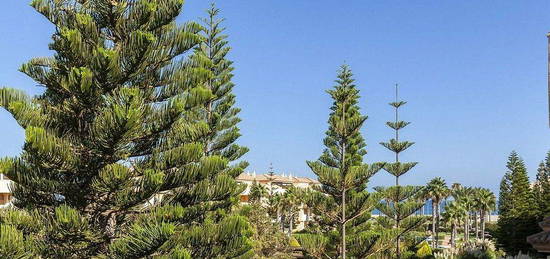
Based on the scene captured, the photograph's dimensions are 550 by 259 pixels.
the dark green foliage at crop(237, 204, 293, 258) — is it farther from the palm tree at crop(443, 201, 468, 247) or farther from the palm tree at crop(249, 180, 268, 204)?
the palm tree at crop(443, 201, 468, 247)

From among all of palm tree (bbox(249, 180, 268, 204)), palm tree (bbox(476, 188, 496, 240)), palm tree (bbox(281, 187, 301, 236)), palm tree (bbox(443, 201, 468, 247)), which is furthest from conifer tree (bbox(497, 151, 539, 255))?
palm tree (bbox(249, 180, 268, 204))

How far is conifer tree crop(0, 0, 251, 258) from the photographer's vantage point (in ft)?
17.3

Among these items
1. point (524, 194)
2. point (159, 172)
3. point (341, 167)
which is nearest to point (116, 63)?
point (159, 172)

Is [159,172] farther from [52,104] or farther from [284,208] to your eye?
[284,208]

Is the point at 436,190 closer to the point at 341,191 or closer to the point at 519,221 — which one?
the point at 519,221

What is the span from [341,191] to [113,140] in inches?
271

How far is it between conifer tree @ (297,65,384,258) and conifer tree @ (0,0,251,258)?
4654mm

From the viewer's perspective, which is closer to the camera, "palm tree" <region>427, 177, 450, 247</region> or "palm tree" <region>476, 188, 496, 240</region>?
A: "palm tree" <region>427, 177, 450, 247</region>

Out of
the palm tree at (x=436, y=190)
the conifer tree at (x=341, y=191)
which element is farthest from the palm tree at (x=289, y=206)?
the conifer tree at (x=341, y=191)

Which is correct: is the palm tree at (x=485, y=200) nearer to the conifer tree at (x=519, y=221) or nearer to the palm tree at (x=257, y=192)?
the conifer tree at (x=519, y=221)

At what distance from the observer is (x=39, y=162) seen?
5.29 m

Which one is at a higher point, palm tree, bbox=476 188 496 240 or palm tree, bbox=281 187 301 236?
palm tree, bbox=476 188 496 240

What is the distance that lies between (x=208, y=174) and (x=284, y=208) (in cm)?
3423

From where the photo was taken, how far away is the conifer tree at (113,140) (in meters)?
5.28
